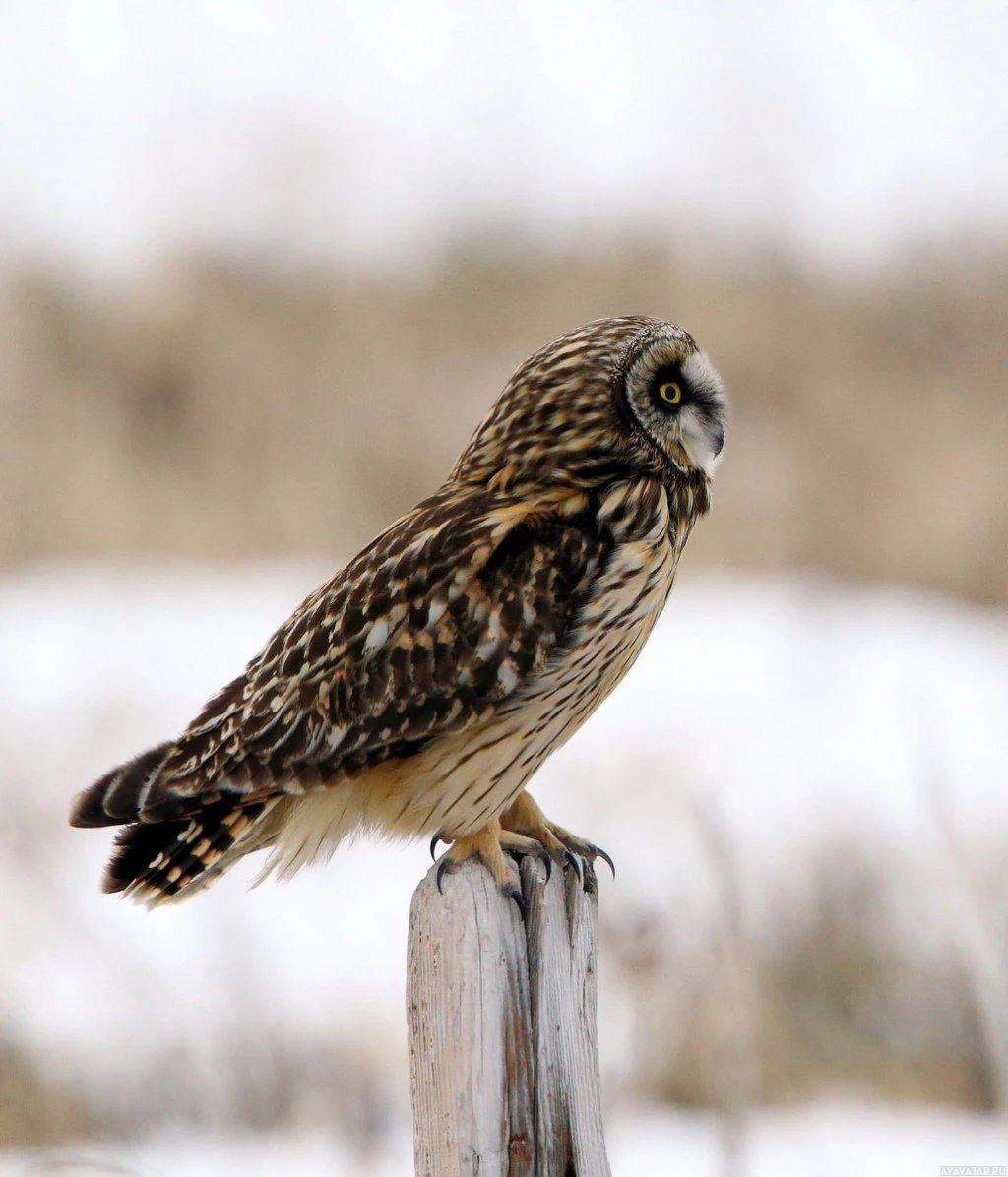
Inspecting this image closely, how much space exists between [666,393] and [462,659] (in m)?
0.57

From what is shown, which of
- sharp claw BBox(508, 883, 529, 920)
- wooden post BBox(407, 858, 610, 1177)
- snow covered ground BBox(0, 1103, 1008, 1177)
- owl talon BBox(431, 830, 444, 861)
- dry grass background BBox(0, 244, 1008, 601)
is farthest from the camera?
dry grass background BBox(0, 244, 1008, 601)

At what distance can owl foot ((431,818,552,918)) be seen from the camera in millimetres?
2098

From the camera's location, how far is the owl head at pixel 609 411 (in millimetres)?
2422

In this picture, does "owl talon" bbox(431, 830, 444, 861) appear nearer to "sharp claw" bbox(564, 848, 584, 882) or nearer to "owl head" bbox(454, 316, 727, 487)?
"sharp claw" bbox(564, 848, 584, 882)

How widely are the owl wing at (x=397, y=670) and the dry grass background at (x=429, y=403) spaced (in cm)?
658

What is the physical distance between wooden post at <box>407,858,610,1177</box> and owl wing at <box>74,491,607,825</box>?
37 cm

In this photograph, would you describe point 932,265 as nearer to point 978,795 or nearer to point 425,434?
point 425,434

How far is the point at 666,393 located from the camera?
7.99ft

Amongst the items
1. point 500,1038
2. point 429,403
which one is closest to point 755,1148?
point 500,1038

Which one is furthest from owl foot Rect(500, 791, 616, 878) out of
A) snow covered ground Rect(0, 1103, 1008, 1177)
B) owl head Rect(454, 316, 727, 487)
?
snow covered ground Rect(0, 1103, 1008, 1177)

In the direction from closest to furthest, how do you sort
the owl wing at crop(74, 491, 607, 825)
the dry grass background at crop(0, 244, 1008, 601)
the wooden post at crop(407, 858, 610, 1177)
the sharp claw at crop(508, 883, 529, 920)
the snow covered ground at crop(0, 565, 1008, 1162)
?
the wooden post at crop(407, 858, 610, 1177), the sharp claw at crop(508, 883, 529, 920), the owl wing at crop(74, 491, 607, 825), the snow covered ground at crop(0, 565, 1008, 1162), the dry grass background at crop(0, 244, 1008, 601)

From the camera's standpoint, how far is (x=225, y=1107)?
4332 millimetres

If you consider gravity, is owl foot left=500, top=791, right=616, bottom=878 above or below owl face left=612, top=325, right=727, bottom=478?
below

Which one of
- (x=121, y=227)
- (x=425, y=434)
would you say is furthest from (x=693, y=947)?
(x=121, y=227)
